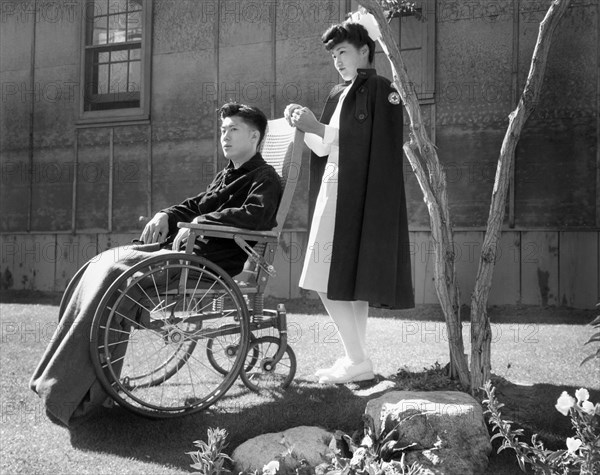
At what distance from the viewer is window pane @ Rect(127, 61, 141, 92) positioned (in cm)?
873

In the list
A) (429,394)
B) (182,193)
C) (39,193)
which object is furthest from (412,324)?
(39,193)

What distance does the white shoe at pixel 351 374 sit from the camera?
134 inches

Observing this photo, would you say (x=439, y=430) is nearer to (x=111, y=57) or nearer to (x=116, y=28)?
(x=111, y=57)

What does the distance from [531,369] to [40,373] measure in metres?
2.52

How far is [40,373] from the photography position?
2854mm

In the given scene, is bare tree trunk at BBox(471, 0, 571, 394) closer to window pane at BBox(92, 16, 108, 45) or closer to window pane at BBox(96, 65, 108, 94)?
window pane at BBox(96, 65, 108, 94)

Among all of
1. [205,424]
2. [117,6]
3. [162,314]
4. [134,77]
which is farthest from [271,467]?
[117,6]

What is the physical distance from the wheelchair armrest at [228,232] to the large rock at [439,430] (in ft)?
3.13

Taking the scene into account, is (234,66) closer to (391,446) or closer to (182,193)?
(182,193)

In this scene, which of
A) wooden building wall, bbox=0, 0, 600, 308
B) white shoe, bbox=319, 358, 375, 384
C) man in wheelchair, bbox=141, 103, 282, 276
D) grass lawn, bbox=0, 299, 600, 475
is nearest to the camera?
grass lawn, bbox=0, 299, 600, 475

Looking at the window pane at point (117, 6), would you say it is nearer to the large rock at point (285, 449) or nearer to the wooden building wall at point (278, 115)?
the wooden building wall at point (278, 115)

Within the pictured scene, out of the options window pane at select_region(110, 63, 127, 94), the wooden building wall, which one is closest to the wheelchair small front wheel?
the wooden building wall

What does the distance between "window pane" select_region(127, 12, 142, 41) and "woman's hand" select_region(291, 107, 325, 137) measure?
20.0ft

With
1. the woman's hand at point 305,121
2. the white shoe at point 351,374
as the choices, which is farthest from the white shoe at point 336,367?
the woman's hand at point 305,121
